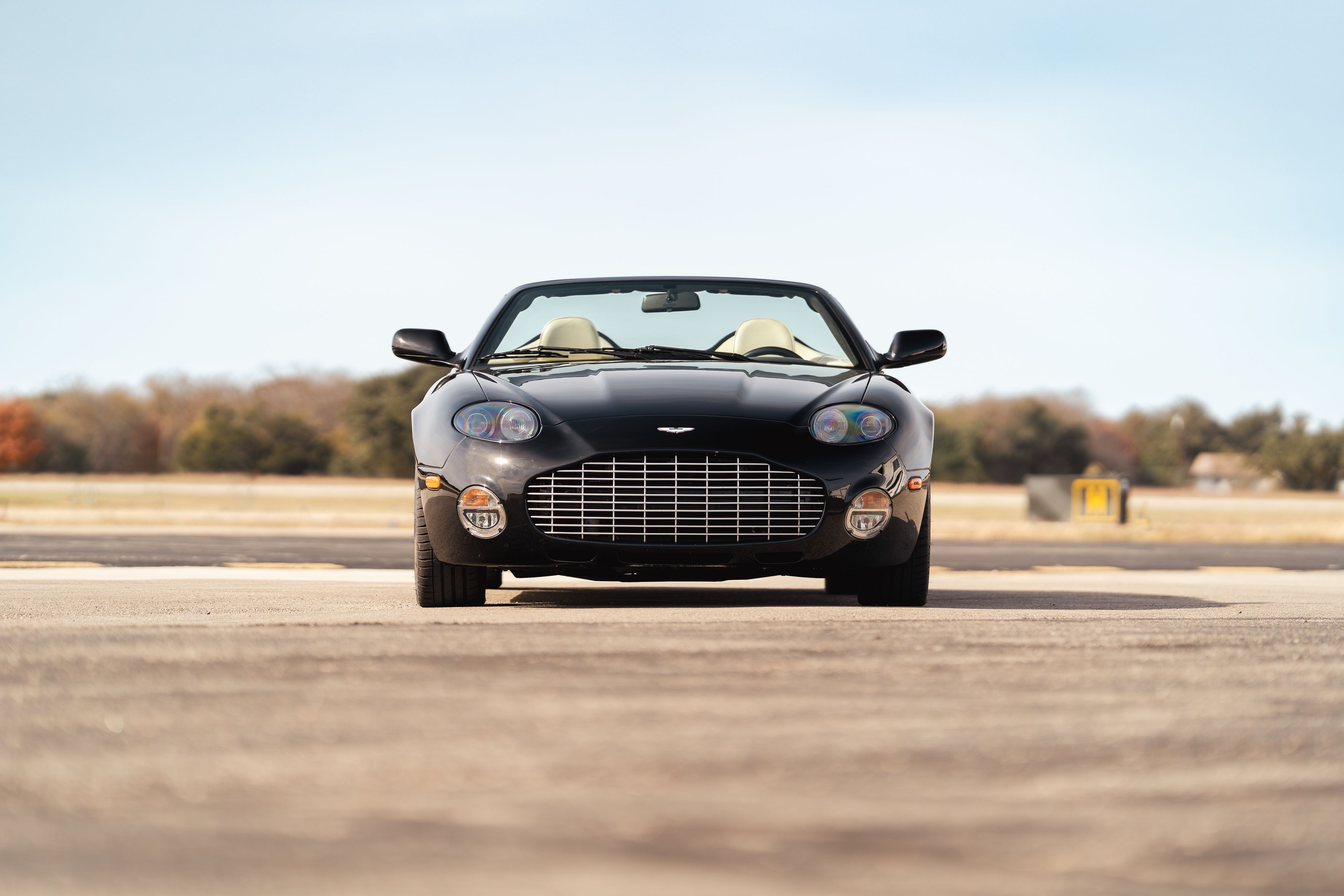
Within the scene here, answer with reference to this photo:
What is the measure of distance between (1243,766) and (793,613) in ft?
8.27

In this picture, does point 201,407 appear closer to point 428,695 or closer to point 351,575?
point 351,575

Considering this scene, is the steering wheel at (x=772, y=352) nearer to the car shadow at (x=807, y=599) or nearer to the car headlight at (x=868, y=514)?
the car shadow at (x=807, y=599)

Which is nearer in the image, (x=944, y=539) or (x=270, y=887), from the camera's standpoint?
(x=270, y=887)

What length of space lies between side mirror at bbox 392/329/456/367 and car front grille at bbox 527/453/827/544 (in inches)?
62.0

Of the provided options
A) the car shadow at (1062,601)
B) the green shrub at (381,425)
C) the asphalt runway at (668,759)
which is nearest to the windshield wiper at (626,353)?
the car shadow at (1062,601)

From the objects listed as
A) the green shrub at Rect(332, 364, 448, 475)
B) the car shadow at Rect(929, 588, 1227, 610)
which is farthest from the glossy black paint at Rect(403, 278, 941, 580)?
the green shrub at Rect(332, 364, 448, 475)

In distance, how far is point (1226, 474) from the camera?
130125 mm

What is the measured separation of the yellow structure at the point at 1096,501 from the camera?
104 ft

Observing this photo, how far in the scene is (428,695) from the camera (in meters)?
2.58

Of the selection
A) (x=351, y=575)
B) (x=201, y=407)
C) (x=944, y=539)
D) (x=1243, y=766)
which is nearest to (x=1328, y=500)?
(x=944, y=539)

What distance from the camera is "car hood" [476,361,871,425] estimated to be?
522 cm

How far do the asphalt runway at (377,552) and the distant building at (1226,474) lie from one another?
79782mm

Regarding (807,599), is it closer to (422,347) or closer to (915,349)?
(915,349)

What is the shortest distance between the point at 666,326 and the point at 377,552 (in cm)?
897
